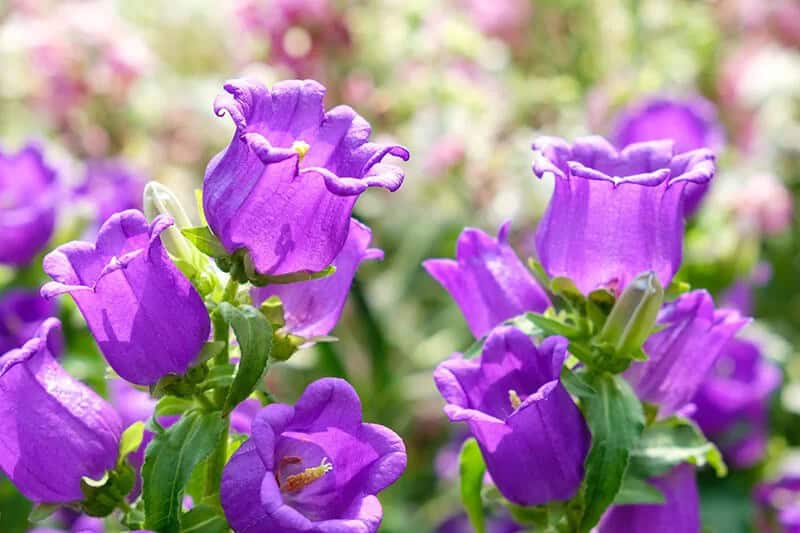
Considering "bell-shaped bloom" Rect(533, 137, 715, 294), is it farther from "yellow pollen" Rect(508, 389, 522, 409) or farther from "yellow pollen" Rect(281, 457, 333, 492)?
"yellow pollen" Rect(281, 457, 333, 492)

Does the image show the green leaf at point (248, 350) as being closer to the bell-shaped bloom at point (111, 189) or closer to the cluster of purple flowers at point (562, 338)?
the cluster of purple flowers at point (562, 338)

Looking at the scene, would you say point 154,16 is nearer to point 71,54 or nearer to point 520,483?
point 71,54

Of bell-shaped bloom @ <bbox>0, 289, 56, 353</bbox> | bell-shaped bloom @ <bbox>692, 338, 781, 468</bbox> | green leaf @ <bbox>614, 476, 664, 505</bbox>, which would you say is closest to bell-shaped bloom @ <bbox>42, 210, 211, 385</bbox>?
green leaf @ <bbox>614, 476, 664, 505</bbox>

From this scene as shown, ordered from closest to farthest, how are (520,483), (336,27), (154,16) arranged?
(520,483), (336,27), (154,16)

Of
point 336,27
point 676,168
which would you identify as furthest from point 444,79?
point 676,168

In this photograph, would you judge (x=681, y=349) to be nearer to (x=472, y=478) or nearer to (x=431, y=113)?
(x=472, y=478)

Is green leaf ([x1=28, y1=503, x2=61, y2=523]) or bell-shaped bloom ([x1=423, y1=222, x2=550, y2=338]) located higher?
bell-shaped bloom ([x1=423, y1=222, x2=550, y2=338])
